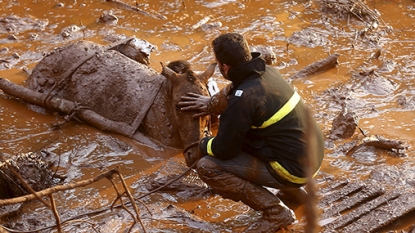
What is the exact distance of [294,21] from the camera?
31.8ft

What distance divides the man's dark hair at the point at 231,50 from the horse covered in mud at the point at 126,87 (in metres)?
1.23

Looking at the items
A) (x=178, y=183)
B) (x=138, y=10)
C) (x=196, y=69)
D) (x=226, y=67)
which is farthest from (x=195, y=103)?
(x=138, y=10)

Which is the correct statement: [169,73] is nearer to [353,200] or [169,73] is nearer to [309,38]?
[353,200]

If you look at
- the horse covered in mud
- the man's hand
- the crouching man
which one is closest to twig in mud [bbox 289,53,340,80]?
the horse covered in mud

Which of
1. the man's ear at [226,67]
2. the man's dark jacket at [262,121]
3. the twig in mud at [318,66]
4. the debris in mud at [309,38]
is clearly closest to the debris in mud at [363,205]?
the man's dark jacket at [262,121]

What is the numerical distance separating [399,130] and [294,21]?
12.8 feet

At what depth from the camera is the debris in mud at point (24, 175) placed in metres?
4.83

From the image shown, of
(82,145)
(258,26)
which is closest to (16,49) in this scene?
(82,145)

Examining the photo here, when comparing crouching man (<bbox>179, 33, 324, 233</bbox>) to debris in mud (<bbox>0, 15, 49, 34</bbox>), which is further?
debris in mud (<bbox>0, 15, 49, 34</bbox>)

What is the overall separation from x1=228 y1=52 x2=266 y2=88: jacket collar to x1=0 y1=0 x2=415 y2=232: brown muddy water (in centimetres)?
133

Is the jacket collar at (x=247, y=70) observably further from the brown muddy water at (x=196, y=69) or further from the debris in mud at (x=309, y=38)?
the debris in mud at (x=309, y=38)

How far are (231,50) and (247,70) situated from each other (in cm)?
20

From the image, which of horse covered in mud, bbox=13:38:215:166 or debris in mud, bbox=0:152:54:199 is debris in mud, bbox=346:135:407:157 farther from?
debris in mud, bbox=0:152:54:199

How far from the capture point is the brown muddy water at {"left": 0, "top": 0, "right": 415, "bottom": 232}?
16.1 ft
